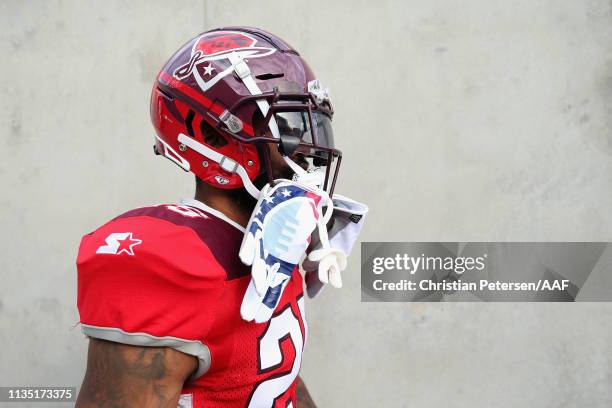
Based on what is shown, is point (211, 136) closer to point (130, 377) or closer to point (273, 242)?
point (273, 242)

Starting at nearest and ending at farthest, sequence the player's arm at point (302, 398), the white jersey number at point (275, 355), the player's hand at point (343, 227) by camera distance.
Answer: the white jersey number at point (275, 355), the player's hand at point (343, 227), the player's arm at point (302, 398)

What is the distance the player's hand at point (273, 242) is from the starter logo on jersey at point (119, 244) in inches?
6.6

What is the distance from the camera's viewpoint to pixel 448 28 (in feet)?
8.59

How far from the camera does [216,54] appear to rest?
4.22 feet

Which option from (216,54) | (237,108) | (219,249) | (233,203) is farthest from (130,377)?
(216,54)

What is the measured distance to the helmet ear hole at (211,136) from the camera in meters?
1.28

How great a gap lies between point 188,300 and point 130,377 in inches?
5.6

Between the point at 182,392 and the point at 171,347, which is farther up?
the point at 171,347

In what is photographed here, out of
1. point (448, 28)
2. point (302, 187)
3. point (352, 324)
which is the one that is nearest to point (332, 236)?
point (302, 187)

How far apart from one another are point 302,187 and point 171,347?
1.12ft

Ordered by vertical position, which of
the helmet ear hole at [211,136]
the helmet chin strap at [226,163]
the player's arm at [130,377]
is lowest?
the player's arm at [130,377]

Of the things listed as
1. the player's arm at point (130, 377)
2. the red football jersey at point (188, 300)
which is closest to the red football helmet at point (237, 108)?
the red football jersey at point (188, 300)

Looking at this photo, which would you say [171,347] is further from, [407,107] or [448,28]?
[448,28]

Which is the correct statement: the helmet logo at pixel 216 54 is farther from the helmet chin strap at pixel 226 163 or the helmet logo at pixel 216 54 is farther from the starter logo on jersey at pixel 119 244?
the starter logo on jersey at pixel 119 244
